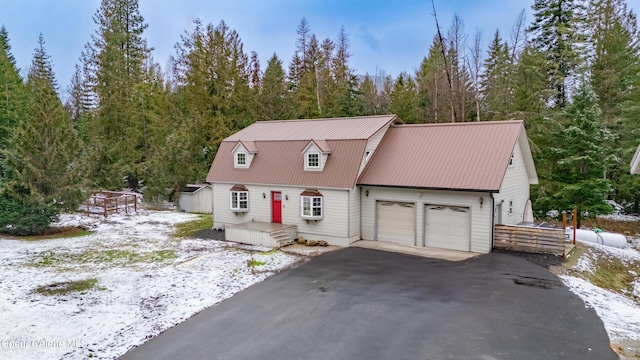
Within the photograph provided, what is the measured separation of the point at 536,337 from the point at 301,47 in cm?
3539

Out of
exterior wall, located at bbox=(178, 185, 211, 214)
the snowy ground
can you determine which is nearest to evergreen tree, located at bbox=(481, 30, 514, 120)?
the snowy ground

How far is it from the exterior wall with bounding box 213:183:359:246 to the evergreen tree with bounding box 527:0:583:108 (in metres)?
17.4

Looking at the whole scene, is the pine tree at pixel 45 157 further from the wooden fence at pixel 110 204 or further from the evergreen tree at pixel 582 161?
the evergreen tree at pixel 582 161

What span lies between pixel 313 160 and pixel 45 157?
1233cm

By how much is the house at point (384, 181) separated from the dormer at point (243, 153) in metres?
0.05

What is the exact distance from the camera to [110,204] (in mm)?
24891

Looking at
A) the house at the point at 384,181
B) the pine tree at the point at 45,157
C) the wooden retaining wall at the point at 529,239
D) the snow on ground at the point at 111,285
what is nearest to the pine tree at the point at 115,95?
the pine tree at the point at 45,157

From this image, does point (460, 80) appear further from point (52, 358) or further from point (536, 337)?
point (52, 358)

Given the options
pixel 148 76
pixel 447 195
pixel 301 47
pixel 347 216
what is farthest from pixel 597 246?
pixel 148 76

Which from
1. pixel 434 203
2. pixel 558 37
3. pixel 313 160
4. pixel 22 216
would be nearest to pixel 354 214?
pixel 313 160

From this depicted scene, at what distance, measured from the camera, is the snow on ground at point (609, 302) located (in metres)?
7.89

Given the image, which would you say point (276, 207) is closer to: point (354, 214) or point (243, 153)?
point (243, 153)

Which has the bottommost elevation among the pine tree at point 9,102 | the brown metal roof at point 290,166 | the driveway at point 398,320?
the driveway at point 398,320

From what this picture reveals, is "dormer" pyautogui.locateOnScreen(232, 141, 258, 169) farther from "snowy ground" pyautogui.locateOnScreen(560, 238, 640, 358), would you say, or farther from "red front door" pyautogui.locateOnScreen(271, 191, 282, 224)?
"snowy ground" pyautogui.locateOnScreen(560, 238, 640, 358)
